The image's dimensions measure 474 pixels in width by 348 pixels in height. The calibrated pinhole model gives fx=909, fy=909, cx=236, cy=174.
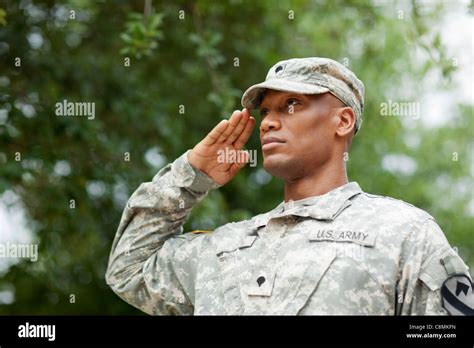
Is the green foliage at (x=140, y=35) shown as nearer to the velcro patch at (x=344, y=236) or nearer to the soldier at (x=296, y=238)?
the soldier at (x=296, y=238)

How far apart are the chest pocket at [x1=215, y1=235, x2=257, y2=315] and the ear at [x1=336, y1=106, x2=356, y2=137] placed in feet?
1.69

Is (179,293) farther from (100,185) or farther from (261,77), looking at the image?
(261,77)

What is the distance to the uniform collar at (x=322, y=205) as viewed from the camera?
3211 millimetres

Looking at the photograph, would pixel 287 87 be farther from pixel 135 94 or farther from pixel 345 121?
pixel 135 94

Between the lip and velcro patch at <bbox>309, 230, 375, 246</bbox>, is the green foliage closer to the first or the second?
the lip

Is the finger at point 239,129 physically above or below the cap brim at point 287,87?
below

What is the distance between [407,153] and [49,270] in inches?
208

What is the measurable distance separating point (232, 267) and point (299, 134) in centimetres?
54

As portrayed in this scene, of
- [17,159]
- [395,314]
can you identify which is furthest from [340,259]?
[17,159]

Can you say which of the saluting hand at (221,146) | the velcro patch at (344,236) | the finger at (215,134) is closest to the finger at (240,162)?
the saluting hand at (221,146)

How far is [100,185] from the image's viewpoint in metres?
7.07

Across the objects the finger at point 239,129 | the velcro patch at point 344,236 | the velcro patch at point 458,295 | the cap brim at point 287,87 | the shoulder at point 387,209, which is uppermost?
the cap brim at point 287,87

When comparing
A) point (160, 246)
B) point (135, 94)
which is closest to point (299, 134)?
point (160, 246)

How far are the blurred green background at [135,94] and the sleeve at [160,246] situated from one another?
6.42ft
